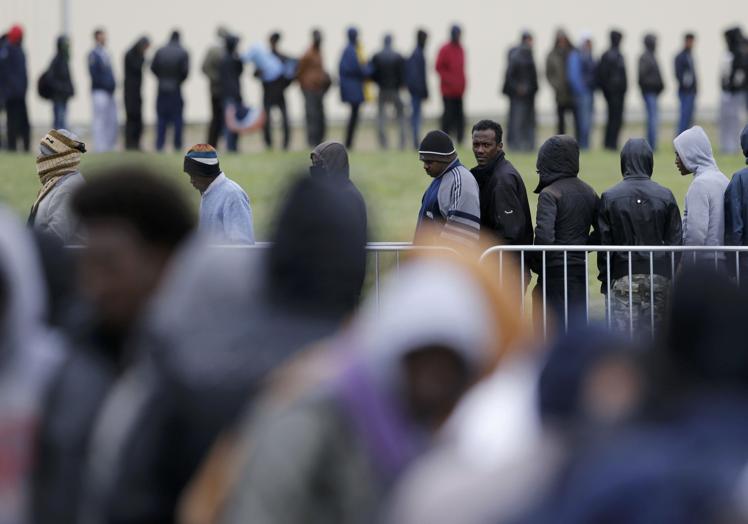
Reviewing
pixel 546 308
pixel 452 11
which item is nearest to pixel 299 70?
pixel 452 11

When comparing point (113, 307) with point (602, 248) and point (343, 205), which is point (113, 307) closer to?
point (343, 205)

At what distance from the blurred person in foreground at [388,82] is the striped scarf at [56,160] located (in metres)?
12.2

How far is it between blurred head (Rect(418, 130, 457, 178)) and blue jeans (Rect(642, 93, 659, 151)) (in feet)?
37.4

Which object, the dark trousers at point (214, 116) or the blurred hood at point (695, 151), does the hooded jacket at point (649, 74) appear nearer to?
the dark trousers at point (214, 116)

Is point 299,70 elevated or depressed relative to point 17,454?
elevated

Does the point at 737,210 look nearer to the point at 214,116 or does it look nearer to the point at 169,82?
the point at 214,116

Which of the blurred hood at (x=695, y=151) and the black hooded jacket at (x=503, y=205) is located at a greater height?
the blurred hood at (x=695, y=151)

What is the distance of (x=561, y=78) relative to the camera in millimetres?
21797

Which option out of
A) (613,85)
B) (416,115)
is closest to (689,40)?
(613,85)

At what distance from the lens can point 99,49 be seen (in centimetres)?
2172

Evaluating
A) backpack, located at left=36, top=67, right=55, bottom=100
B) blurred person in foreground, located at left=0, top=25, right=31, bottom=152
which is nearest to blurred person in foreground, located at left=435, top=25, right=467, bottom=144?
backpack, located at left=36, top=67, right=55, bottom=100

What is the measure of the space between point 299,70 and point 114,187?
17887mm

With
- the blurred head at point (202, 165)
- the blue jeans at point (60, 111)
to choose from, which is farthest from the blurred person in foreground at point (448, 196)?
the blue jeans at point (60, 111)

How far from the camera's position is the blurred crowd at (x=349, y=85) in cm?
2117
